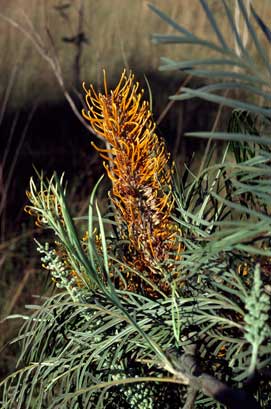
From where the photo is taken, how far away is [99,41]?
3.06 metres

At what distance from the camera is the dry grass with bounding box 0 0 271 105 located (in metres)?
3.04

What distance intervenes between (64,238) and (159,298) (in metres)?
0.08

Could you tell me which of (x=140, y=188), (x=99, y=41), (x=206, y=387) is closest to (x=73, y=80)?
(x=99, y=41)

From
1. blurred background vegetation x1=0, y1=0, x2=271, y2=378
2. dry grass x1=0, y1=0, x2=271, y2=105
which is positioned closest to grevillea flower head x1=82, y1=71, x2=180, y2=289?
blurred background vegetation x1=0, y1=0, x2=271, y2=378

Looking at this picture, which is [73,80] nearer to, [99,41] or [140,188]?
[99,41]

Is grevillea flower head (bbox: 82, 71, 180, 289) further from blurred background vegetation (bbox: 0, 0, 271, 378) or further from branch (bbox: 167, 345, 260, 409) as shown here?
blurred background vegetation (bbox: 0, 0, 271, 378)

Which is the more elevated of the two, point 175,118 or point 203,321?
point 203,321

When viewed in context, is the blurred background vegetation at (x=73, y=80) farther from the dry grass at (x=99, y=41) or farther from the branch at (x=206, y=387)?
the branch at (x=206, y=387)

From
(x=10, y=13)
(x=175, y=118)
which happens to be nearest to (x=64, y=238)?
(x=175, y=118)

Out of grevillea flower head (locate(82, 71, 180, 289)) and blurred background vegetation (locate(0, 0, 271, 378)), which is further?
blurred background vegetation (locate(0, 0, 271, 378))

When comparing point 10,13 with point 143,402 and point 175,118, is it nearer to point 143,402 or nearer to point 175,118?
point 175,118

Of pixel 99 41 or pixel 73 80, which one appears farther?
pixel 99 41

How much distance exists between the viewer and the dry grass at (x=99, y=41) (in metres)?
3.04

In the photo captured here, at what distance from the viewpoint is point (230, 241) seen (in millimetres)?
352
